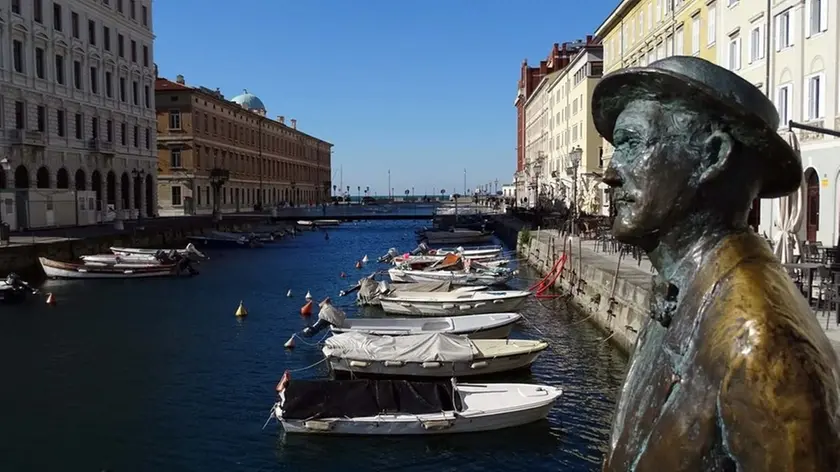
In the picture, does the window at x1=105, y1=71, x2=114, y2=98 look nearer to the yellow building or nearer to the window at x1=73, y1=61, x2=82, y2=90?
the window at x1=73, y1=61, x2=82, y2=90

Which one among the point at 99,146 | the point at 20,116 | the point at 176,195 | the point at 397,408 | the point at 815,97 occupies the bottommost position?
the point at 397,408

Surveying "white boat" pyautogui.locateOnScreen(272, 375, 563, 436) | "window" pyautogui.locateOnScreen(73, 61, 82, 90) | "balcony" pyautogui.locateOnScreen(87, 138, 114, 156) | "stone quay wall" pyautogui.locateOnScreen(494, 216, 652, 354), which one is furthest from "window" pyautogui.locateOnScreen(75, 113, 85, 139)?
"white boat" pyautogui.locateOnScreen(272, 375, 563, 436)

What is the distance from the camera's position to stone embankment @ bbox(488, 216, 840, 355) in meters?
18.9

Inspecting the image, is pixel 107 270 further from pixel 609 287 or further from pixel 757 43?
pixel 757 43

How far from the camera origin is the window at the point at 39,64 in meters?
50.9

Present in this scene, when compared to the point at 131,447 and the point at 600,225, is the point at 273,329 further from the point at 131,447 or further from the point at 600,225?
the point at 600,225

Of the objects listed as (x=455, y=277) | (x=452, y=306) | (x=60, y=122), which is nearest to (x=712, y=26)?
(x=455, y=277)

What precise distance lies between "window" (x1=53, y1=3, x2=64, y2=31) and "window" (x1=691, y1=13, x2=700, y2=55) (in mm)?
44836

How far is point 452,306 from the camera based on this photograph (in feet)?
84.7

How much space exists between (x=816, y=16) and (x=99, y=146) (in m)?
52.1

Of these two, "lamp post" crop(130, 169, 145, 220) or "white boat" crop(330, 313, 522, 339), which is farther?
"lamp post" crop(130, 169, 145, 220)

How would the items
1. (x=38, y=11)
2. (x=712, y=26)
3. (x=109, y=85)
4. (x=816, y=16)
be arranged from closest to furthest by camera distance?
(x=816, y=16) → (x=712, y=26) → (x=38, y=11) → (x=109, y=85)

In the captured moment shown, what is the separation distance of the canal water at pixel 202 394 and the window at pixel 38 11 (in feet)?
96.6

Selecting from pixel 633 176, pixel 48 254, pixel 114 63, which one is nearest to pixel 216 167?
pixel 114 63
